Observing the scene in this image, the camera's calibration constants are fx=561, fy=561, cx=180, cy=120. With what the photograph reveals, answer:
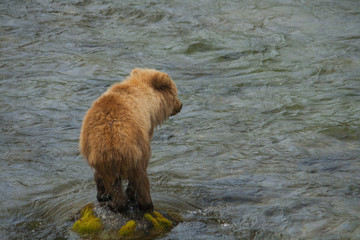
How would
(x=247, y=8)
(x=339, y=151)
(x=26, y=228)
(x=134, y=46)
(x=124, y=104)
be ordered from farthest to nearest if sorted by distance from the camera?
(x=247, y=8) < (x=134, y=46) < (x=339, y=151) < (x=26, y=228) < (x=124, y=104)

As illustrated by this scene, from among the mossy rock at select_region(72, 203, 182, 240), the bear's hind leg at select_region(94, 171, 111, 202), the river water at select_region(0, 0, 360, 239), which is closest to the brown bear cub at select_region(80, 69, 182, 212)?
the bear's hind leg at select_region(94, 171, 111, 202)

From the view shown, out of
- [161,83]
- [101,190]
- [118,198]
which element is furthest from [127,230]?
[161,83]

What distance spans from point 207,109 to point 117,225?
475 cm

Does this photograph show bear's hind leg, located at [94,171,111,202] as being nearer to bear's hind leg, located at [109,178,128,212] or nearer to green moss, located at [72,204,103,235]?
bear's hind leg, located at [109,178,128,212]

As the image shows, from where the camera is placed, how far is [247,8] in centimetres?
1542

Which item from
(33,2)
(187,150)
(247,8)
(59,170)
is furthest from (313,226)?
(33,2)

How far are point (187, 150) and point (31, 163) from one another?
2.32 meters

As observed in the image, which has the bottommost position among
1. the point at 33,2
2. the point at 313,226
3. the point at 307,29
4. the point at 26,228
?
the point at 313,226

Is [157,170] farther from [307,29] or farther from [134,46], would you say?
[307,29]

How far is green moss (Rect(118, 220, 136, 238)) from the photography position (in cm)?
577

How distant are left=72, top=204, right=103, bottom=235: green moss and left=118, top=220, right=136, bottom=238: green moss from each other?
0.76 ft

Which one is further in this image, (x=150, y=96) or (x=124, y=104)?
(x=150, y=96)

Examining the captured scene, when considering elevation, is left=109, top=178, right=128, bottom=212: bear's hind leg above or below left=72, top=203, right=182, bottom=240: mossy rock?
above

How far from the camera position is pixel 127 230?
579cm
